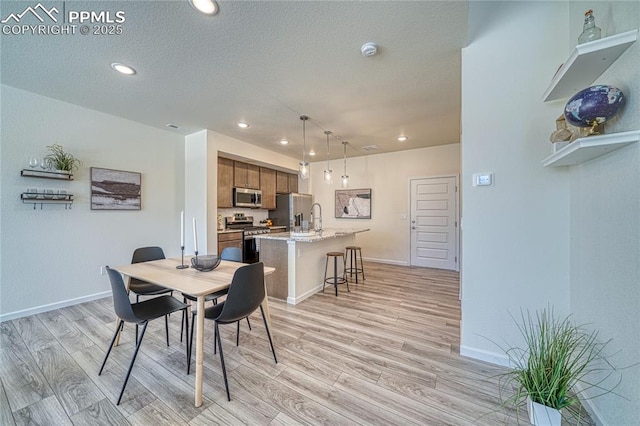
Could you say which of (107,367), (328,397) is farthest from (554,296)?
(107,367)

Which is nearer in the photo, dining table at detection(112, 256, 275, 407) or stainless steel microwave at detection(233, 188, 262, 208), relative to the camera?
dining table at detection(112, 256, 275, 407)

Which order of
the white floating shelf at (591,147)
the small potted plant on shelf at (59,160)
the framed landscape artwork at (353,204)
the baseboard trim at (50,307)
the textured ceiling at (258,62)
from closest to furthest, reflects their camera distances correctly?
the white floating shelf at (591,147)
the textured ceiling at (258,62)
the baseboard trim at (50,307)
the small potted plant on shelf at (59,160)
the framed landscape artwork at (353,204)

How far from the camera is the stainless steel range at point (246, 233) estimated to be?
204 inches

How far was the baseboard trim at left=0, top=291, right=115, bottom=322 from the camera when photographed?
9.15ft

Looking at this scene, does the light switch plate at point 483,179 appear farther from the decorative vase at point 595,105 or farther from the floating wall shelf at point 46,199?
the floating wall shelf at point 46,199

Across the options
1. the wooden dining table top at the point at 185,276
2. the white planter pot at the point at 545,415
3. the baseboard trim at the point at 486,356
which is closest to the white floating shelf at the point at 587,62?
the white planter pot at the point at 545,415

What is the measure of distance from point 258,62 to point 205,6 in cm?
67

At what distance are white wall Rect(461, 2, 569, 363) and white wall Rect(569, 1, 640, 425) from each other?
19 cm

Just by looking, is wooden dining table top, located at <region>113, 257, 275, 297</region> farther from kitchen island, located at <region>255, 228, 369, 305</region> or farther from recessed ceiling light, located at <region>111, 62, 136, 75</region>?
recessed ceiling light, located at <region>111, 62, 136, 75</region>

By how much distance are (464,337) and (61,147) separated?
5.13 m

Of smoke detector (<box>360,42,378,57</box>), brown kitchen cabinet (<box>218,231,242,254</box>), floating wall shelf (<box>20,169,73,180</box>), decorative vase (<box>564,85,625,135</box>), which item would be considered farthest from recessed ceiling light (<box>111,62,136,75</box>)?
decorative vase (<box>564,85,625,135</box>)

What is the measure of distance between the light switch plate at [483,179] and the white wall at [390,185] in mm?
3508

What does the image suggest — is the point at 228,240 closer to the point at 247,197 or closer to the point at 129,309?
the point at 247,197

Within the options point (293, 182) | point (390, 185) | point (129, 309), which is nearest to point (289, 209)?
point (293, 182)
